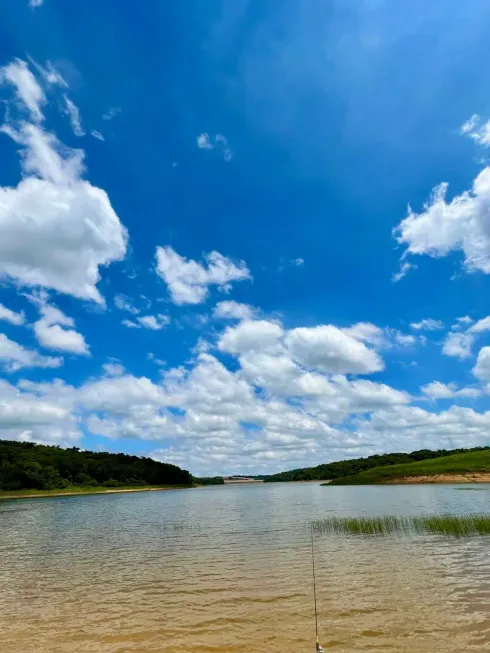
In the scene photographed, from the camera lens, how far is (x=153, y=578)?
22859 mm

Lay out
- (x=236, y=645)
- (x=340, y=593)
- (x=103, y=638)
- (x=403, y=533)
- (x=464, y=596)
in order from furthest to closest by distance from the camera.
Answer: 1. (x=403, y=533)
2. (x=340, y=593)
3. (x=464, y=596)
4. (x=103, y=638)
5. (x=236, y=645)

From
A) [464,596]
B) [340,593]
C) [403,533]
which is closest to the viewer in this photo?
[464,596]

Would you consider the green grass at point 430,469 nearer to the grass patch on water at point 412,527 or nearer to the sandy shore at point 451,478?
the sandy shore at point 451,478

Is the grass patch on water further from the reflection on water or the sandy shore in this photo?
the sandy shore

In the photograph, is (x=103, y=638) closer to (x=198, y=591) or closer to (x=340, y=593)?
(x=198, y=591)

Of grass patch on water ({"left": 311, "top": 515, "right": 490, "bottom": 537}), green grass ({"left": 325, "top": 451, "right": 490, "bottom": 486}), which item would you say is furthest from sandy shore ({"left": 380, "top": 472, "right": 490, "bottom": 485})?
grass patch on water ({"left": 311, "top": 515, "right": 490, "bottom": 537})

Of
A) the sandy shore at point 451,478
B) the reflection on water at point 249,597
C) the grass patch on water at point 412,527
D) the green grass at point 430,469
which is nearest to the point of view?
the reflection on water at point 249,597

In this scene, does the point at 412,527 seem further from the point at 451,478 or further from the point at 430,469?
the point at 430,469

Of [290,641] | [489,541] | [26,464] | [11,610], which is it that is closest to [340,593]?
[290,641]

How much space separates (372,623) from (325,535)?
2146 cm

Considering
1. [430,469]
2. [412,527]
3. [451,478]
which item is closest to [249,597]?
[412,527]

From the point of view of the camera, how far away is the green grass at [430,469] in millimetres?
144125

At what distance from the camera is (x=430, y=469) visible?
15400 centimetres

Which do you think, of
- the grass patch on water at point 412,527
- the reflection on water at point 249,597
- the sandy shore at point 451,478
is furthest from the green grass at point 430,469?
the reflection on water at point 249,597
